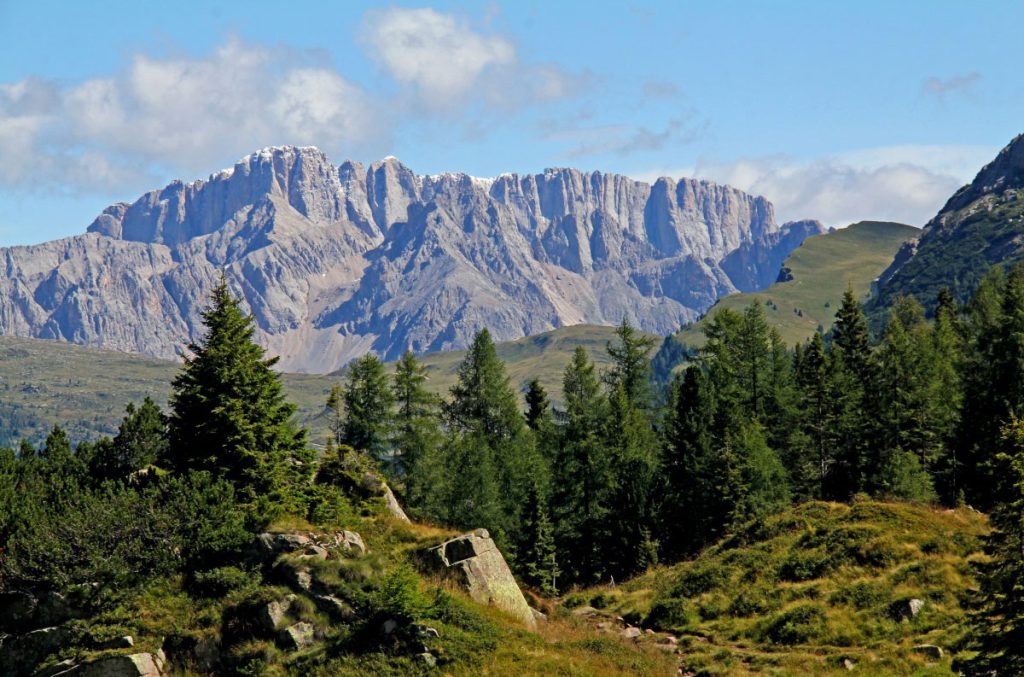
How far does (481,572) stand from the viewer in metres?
35.2

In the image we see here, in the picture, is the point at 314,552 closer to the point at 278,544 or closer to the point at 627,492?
the point at 278,544

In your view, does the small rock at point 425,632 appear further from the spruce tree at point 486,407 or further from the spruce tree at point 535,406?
the spruce tree at point 535,406

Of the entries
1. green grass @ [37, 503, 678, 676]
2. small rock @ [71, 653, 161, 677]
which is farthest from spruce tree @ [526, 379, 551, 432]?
small rock @ [71, 653, 161, 677]

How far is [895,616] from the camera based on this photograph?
121ft

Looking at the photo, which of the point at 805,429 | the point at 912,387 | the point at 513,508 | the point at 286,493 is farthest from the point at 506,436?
the point at 286,493

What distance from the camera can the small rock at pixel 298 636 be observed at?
101 ft

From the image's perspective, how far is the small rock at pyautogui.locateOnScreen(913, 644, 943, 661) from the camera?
3228 centimetres

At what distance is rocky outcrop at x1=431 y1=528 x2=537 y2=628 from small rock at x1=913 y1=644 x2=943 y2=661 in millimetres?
14569

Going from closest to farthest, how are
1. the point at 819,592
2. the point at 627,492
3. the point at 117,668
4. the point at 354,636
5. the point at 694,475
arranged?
the point at 117,668, the point at 354,636, the point at 819,592, the point at 694,475, the point at 627,492

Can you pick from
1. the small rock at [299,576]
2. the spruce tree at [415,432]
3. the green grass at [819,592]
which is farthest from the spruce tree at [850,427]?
the small rock at [299,576]

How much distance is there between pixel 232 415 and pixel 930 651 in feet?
99.0

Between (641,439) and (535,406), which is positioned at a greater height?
(535,406)

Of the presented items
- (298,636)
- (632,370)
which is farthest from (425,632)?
(632,370)

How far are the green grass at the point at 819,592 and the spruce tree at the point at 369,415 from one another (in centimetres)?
2450
